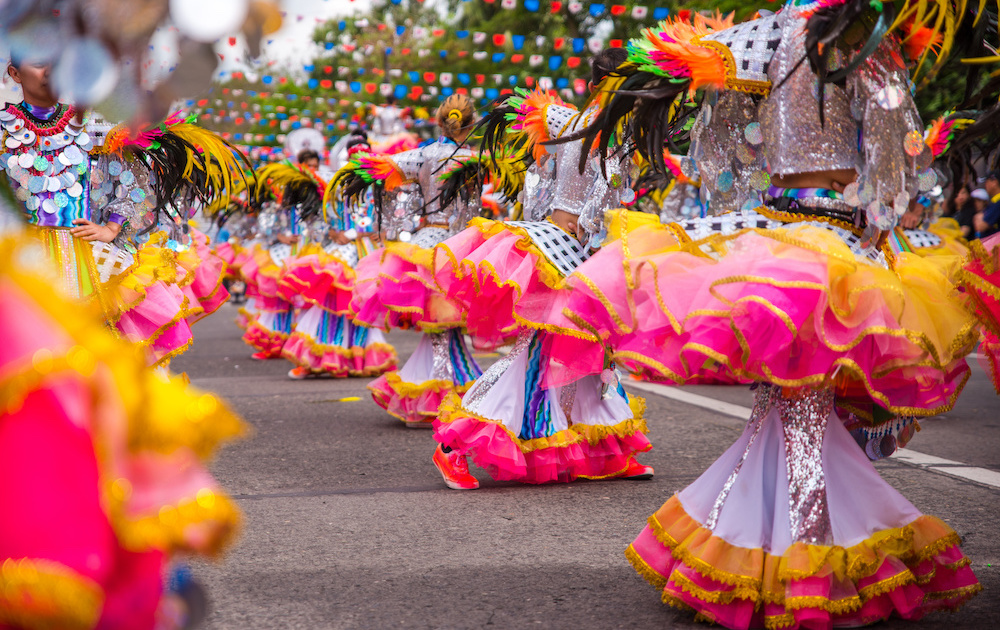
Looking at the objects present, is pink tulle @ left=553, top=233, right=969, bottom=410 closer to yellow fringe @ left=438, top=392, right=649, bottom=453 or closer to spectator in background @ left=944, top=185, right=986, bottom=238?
yellow fringe @ left=438, top=392, right=649, bottom=453

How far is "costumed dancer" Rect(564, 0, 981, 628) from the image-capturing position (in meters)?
2.70

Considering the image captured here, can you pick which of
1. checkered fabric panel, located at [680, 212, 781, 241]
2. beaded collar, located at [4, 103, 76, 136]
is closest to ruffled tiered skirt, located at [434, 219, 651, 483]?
checkered fabric panel, located at [680, 212, 781, 241]

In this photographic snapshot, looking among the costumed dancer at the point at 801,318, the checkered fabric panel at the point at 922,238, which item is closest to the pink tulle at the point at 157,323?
the costumed dancer at the point at 801,318

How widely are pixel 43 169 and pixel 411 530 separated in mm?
2231

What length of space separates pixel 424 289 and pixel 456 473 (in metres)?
2.00

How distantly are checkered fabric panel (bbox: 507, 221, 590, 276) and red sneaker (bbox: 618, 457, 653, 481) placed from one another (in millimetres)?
1149

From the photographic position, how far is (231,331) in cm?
1734

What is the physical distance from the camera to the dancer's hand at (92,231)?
4.48m

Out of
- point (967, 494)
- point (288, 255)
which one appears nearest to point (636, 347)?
point (967, 494)

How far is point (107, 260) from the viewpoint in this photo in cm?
457

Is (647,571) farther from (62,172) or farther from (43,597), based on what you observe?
(62,172)

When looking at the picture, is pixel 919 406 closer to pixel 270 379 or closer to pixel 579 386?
pixel 579 386
